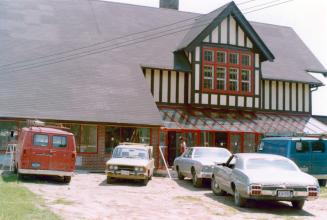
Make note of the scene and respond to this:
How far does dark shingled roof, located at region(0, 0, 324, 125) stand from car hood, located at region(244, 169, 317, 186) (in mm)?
9901

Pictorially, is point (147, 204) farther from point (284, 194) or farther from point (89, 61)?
point (89, 61)

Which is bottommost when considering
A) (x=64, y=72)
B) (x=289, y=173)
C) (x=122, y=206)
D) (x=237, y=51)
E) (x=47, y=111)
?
(x=122, y=206)

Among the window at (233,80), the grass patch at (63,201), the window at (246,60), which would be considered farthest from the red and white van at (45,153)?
the window at (246,60)

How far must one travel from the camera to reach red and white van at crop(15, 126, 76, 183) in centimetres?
1628

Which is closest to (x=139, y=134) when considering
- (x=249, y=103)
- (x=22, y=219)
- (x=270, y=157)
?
(x=249, y=103)

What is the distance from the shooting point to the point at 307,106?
2986 cm

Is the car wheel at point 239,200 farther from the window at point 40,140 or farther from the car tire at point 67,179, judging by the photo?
the window at point 40,140

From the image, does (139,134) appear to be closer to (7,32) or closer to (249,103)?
(249,103)

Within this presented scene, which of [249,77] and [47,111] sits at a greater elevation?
[249,77]

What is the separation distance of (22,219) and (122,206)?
345 cm

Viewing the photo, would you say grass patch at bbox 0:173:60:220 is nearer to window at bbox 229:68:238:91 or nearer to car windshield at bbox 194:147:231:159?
car windshield at bbox 194:147:231:159

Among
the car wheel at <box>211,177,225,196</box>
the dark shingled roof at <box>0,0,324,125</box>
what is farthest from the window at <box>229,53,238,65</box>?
the car wheel at <box>211,177,225,196</box>

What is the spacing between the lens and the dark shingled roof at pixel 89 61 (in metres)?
21.6

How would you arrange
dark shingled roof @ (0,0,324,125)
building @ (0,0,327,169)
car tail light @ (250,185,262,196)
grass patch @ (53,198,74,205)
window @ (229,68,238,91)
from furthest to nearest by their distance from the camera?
window @ (229,68,238,91), building @ (0,0,327,169), dark shingled roof @ (0,0,324,125), car tail light @ (250,185,262,196), grass patch @ (53,198,74,205)
